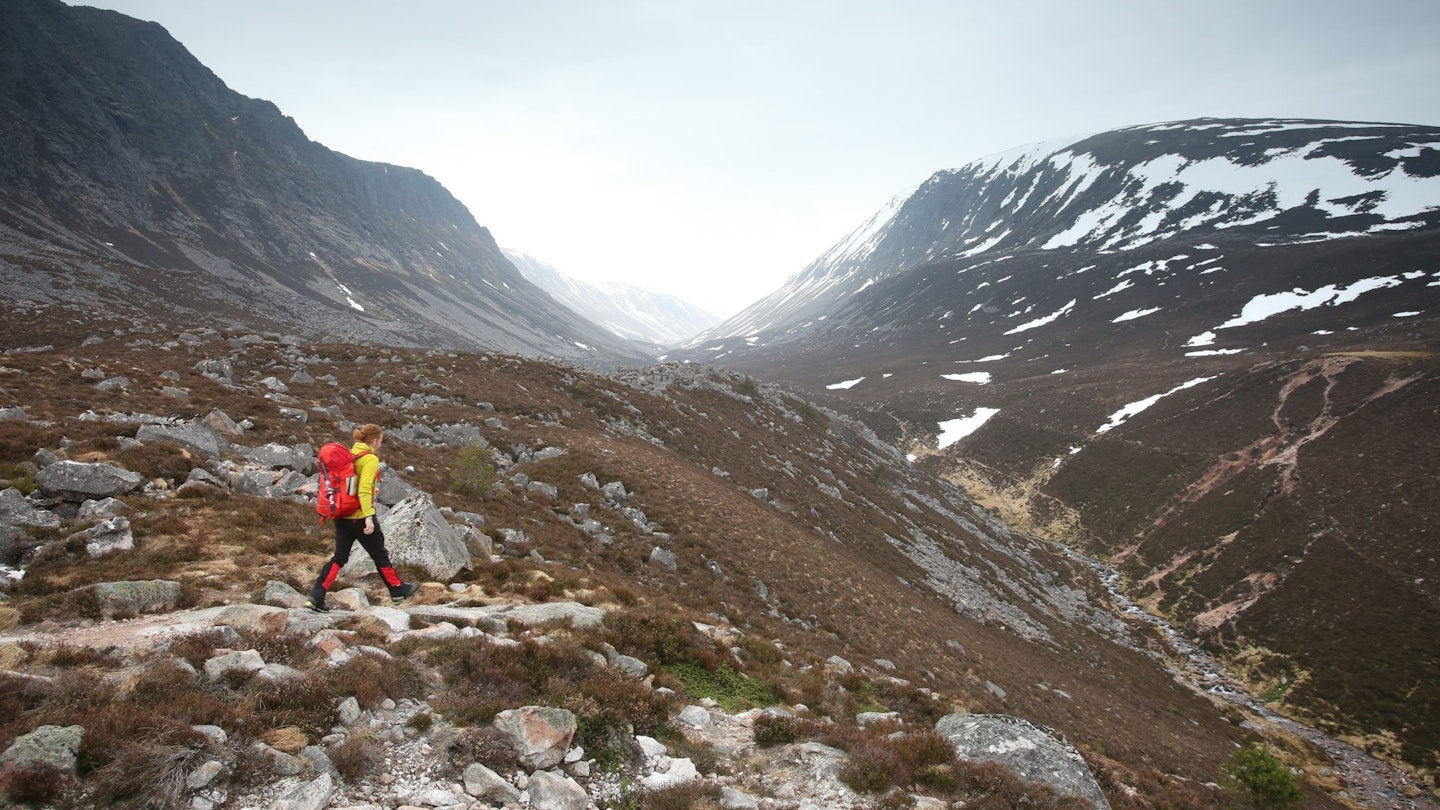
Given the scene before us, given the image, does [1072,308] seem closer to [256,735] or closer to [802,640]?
[802,640]

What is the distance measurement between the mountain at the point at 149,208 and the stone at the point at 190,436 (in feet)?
294

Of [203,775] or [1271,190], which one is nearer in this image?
[203,775]

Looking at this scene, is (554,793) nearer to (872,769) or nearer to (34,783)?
(34,783)

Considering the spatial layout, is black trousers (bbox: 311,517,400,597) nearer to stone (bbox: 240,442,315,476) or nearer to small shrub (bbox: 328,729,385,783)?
small shrub (bbox: 328,729,385,783)

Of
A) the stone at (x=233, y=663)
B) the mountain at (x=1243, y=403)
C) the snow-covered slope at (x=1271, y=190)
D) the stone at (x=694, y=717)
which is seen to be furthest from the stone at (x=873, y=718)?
the snow-covered slope at (x=1271, y=190)

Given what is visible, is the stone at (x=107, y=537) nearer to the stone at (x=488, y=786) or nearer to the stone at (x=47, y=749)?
the stone at (x=47, y=749)

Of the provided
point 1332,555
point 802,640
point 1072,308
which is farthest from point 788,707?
point 1072,308

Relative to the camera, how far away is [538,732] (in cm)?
708

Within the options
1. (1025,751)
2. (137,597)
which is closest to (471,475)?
(137,597)

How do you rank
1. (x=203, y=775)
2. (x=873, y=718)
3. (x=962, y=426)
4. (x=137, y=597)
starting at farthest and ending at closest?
(x=962, y=426) < (x=873, y=718) < (x=137, y=597) < (x=203, y=775)

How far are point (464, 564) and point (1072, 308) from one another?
505 ft

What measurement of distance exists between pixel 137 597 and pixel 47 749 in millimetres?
5179

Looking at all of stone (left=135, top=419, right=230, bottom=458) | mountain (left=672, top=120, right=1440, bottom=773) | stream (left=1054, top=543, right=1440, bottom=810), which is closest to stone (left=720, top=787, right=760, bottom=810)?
stone (left=135, top=419, right=230, bottom=458)

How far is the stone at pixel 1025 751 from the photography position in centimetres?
866
